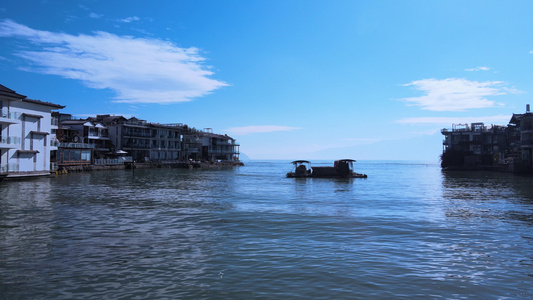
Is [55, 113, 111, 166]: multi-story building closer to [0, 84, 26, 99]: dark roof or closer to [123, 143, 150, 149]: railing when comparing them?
[123, 143, 150, 149]: railing

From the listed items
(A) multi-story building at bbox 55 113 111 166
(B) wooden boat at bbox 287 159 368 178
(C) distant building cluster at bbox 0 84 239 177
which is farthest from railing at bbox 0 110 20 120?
(B) wooden boat at bbox 287 159 368 178

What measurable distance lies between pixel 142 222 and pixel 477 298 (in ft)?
50.3

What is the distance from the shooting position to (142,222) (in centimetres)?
1883

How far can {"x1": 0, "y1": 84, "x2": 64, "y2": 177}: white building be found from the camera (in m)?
45.9

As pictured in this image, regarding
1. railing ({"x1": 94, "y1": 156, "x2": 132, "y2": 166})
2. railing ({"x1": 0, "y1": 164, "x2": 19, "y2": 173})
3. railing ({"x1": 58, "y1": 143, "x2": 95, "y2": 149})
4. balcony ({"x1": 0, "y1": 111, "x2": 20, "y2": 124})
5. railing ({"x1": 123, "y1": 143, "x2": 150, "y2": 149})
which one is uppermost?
balcony ({"x1": 0, "y1": 111, "x2": 20, "y2": 124})

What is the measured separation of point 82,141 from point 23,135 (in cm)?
3027

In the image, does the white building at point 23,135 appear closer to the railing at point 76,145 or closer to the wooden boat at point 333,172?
the railing at point 76,145

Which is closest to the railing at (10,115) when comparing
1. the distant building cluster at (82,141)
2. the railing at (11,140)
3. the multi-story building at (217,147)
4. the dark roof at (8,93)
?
the distant building cluster at (82,141)

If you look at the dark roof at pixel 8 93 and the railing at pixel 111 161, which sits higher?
the dark roof at pixel 8 93

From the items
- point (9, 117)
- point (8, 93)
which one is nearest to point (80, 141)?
point (9, 117)

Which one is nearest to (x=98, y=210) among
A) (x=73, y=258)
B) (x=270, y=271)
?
(x=73, y=258)

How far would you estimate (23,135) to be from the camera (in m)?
49.5

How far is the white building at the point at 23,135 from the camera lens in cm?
4594

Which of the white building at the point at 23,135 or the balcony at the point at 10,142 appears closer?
the balcony at the point at 10,142
